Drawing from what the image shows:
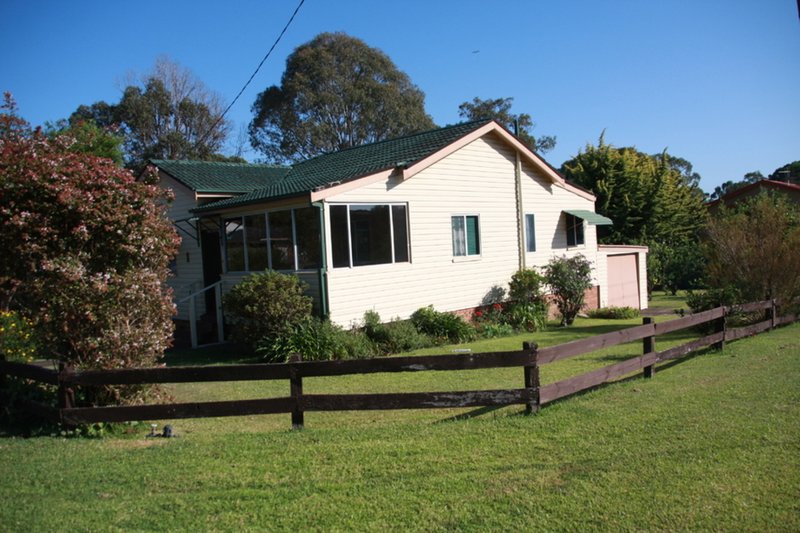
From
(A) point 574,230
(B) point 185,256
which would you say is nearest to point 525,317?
(A) point 574,230

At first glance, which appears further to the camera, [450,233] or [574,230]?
[574,230]

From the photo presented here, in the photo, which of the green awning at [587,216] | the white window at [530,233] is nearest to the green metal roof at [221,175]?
the white window at [530,233]

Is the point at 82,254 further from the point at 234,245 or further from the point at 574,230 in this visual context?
the point at 574,230

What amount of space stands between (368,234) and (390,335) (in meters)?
2.38

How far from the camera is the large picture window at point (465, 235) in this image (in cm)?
1658

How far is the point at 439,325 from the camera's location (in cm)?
1504

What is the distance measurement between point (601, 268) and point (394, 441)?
17.1m

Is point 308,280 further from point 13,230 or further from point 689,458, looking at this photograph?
point 689,458

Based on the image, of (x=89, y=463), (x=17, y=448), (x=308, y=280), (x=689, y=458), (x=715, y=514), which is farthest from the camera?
(x=308, y=280)

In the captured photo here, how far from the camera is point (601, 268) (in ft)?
71.6

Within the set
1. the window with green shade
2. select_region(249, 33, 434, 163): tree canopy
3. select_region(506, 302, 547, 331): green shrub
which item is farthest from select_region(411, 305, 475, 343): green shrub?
select_region(249, 33, 434, 163): tree canopy

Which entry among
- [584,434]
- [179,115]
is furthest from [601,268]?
[179,115]

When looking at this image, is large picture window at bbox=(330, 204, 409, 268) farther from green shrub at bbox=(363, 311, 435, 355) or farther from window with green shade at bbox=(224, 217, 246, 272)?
window with green shade at bbox=(224, 217, 246, 272)

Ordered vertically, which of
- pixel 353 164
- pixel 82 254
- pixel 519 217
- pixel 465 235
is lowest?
pixel 82 254
